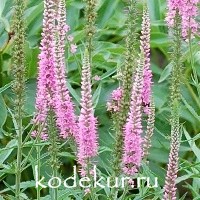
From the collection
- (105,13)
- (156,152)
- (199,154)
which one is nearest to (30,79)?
(105,13)

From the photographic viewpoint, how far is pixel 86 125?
248cm

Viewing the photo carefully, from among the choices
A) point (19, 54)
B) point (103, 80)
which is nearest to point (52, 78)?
point (19, 54)

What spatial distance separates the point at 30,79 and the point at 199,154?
166 centimetres

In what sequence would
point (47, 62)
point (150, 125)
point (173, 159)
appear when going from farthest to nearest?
point (150, 125) < point (47, 62) < point (173, 159)

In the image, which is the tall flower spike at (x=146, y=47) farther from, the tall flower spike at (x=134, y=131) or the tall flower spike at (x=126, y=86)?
the tall flower spike at (x=134, y=131)

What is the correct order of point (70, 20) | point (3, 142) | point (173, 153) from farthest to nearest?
point (70, 20), point (3, 142), point (173, 153)

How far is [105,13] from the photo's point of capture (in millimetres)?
4711

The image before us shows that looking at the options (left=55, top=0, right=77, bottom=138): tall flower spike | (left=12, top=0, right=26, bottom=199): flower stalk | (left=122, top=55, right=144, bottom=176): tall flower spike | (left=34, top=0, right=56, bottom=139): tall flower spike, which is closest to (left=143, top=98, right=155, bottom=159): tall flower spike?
(left=122, top=55, right=144, bottom=176): tall flower spike

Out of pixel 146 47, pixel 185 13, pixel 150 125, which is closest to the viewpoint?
pixel 146 47

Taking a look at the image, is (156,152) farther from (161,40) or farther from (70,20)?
(70,20)

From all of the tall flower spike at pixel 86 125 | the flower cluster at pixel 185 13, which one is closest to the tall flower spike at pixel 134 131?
the tall flower spike at pixel 86 125

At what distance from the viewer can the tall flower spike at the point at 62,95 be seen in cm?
257

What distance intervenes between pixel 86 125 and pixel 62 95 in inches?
8.1

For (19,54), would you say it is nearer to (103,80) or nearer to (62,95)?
(62,95)
